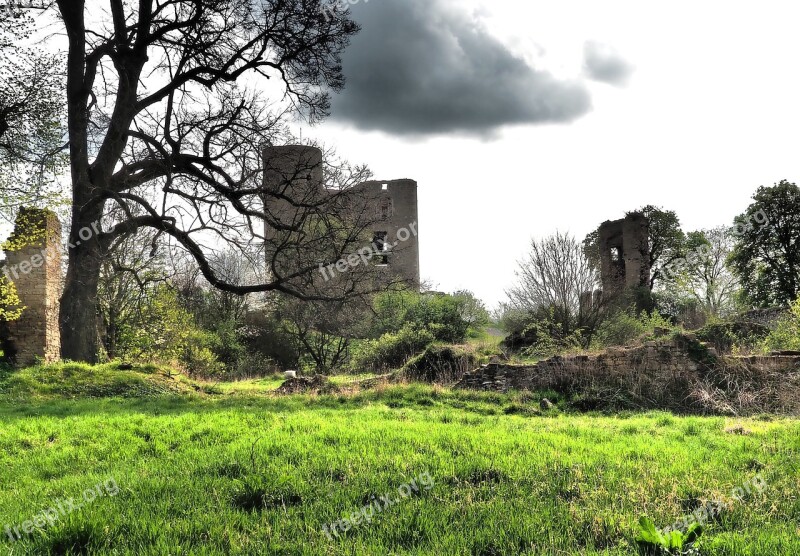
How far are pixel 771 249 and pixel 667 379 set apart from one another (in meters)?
21.4

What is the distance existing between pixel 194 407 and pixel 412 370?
29.3 ft

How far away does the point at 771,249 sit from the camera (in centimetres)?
2859

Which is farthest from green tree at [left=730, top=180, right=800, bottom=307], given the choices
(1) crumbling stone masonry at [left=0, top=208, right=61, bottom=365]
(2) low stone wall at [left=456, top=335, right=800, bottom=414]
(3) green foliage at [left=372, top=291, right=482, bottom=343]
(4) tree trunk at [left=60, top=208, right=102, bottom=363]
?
(1) crumbling stone masonry at [left=0, top=208, right=61, bottom=365]

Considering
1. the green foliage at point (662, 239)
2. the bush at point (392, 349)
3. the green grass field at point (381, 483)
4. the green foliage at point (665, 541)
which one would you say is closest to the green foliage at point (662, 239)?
Result: the green foliage at point (662, 239)

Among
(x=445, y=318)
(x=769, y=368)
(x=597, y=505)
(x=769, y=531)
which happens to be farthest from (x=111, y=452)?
(x=445, y=318)

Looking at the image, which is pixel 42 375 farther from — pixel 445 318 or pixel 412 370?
pixel 445 318

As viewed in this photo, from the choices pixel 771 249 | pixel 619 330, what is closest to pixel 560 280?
pixel 619 330

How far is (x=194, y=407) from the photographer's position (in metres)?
10.4

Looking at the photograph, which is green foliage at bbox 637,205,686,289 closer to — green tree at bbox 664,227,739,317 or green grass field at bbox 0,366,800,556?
green tree at bbox 664,227,739,317

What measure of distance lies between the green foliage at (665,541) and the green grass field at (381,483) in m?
0.09

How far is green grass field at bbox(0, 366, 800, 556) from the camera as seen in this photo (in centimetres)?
358

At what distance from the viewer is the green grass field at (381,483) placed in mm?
3584

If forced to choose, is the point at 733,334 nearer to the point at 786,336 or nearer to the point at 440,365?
the point at 786,336

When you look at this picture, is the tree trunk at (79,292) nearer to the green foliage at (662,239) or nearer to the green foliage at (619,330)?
the green foliage at (619,330)
